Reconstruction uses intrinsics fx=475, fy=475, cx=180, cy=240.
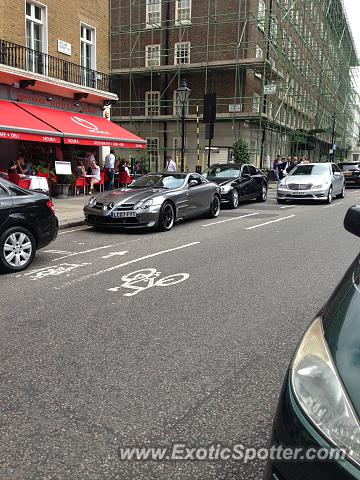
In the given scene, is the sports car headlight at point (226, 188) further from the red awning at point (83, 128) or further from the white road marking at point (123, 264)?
the white road marking at point (123, 264)

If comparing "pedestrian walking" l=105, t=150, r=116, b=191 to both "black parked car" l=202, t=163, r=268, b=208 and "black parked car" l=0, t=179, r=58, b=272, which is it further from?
"black parked car" l=0, t=179, r=58, b=272

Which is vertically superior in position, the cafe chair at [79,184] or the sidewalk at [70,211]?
the cafe chair at [79,184]

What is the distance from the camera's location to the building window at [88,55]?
20250 millimetres

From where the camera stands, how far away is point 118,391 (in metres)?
3.28

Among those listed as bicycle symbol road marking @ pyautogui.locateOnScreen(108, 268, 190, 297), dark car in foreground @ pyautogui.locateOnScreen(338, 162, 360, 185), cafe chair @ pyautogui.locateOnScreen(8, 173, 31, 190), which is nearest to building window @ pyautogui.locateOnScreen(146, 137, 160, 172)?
dark car in foreground @ pyautogui.locateOnScreen(338, 162, 360, 185)

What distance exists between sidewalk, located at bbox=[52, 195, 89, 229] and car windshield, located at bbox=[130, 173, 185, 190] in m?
1.72

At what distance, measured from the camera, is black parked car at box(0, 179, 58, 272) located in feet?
22.5

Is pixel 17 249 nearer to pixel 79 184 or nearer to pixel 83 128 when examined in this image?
pixel 79 184

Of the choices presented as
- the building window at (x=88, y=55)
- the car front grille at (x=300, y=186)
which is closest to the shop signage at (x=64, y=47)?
the building window at (x=88, y=55)

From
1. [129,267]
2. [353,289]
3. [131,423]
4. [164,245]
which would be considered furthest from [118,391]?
[164,245]

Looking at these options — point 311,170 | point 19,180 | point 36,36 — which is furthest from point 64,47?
point 311,170

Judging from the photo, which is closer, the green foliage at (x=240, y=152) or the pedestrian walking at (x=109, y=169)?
the pedestrian walking at (x=109, y=169)

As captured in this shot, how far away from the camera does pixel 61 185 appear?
17.5m

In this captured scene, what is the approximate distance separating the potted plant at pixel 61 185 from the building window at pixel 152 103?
19880 millimetres
